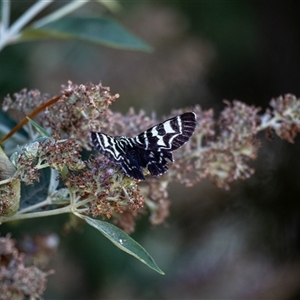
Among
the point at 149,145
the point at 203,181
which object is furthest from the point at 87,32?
the point at 203,181

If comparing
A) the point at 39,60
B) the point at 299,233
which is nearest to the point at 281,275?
the point at 299,233

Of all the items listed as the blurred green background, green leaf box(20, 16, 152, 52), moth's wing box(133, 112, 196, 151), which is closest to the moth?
moth's wing box(133, 112, 196, 151)

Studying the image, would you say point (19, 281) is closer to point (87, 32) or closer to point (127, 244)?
point (127, 244)

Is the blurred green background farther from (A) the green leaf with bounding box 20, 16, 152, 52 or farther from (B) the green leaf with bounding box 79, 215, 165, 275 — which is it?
(B) the green leaf with bounding box 79, 215, 165, 275

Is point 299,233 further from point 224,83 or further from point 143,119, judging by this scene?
point 143,119

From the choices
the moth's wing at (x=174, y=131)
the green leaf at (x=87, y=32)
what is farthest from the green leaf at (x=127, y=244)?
the green leaf at (x=87, y=32)

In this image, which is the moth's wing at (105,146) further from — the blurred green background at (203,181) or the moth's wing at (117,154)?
the blurred green background at (203,181)
